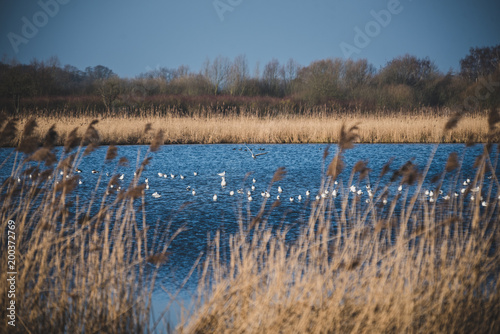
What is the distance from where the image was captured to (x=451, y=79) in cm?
2983

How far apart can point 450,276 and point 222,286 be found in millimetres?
1559

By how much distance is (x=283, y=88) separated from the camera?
119 feet

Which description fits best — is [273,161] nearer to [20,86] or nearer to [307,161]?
[307,161]

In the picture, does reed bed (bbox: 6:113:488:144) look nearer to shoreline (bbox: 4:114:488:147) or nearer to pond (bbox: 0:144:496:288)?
shoreline (bbox: 4:114:488:147)

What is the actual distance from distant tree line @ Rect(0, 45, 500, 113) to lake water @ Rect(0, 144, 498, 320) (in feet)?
18.7

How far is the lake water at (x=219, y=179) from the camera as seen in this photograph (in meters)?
5.24

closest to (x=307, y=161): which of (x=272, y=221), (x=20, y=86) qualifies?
(x=272, y=221)

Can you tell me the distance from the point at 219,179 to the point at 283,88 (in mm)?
28060

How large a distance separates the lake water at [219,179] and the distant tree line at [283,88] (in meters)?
5.71

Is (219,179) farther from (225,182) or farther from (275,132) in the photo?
(275,132)

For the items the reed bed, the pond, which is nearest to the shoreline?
the reed bed

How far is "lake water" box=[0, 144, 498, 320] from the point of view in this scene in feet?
17.2

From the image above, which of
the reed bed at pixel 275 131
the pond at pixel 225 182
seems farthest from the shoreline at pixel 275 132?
the pond at pixel 225 182

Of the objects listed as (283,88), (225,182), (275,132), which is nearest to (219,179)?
(225,182)
